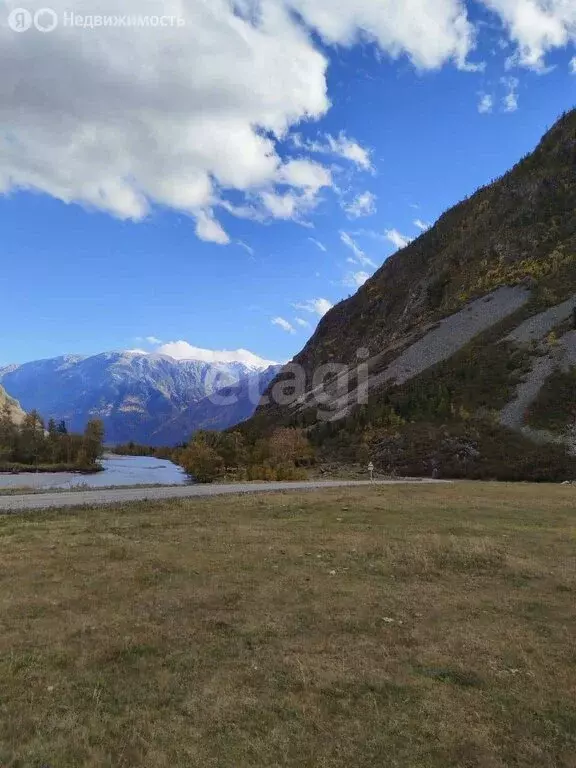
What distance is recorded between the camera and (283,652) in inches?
367

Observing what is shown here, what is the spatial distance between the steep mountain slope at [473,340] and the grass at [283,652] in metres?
59.4

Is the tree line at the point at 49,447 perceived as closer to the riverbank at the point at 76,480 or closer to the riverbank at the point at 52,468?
the riverbank at the point at 52,468

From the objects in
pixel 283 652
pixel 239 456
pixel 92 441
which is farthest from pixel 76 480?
pixel 283 652

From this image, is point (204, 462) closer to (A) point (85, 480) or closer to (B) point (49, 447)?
(A) point (85, 480)

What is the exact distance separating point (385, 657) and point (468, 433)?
7128 cm

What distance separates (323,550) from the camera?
698 inches

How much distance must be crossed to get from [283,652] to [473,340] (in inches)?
4045

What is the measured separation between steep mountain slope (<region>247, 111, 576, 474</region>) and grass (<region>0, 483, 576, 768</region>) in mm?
59411

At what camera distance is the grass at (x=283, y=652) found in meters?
6.57

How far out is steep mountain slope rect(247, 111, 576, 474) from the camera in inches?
3081

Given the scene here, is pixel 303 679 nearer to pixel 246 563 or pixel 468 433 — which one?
pixel 246 563

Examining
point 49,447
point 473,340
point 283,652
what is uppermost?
point 473,340

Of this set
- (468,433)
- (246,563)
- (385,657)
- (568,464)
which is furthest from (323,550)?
(468,433)

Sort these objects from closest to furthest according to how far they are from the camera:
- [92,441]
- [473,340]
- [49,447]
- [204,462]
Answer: [204,462] → [473,340] → [92,441] → [49,447]
